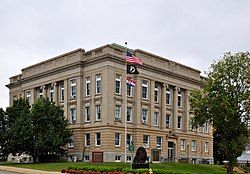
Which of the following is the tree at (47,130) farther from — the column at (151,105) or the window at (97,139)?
the column at (151,105)

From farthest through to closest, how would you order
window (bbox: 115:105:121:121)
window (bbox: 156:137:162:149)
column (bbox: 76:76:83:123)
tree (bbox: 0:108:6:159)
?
1. window (bbox: 156:137:162:149)
2. column (bbox: 76:76:83:123)
3. window (bbox: 115:105:121:121)
4. tree (bbox: 0:108:6:159)

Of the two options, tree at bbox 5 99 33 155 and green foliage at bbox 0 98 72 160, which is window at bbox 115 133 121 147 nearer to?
green foliage at bbox 0 98 72 160

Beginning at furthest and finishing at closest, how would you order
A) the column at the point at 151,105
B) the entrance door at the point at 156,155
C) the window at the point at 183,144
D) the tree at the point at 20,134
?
1. the window at the point at 183,144
2. the column at the point at 151,105
3. the entrance door at the point at 156,155
4. the tree at the point at 20,134

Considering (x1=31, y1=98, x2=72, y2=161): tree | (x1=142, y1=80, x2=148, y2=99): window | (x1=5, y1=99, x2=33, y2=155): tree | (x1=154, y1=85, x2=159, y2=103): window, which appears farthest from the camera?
(x1=154, y1=85, x2=159, y2=103): window

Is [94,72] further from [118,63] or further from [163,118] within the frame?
[163,118]

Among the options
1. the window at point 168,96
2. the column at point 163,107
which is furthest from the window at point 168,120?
the window at point 168,96

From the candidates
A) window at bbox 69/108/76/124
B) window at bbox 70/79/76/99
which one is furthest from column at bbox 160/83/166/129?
window at bbox 70/79/76/99

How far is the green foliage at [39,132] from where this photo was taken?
56.9m

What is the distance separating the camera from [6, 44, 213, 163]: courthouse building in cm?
6212

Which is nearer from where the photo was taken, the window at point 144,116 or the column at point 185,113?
the window at point 144,116

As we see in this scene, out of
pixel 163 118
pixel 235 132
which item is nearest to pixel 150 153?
pixel 163 118

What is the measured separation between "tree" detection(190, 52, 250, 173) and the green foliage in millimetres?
18757

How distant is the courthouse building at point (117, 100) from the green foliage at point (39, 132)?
487cm

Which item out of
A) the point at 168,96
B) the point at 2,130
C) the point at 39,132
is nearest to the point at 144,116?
the point at 168,96
